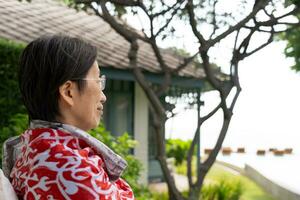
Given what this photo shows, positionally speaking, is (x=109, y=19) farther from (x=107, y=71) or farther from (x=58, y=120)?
(x=58, y=120)

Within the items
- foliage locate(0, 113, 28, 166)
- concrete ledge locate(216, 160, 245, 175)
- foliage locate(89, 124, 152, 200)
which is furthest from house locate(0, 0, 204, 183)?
concrete ledge locate(216, 160, 245, 175)

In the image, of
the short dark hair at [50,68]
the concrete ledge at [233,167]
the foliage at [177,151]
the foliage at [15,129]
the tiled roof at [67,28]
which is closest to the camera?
the short dark hair at [50,68]

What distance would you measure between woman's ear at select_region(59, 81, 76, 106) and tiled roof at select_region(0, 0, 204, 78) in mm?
9410

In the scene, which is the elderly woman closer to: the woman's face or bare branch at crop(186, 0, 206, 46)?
the woman's face

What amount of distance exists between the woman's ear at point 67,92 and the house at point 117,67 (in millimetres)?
10152

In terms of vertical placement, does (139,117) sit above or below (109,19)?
below

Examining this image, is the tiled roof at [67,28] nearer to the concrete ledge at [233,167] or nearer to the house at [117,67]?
the house at [117,67]

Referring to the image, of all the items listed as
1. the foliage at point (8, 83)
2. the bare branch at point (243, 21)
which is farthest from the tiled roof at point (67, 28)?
the bare branch at point (243, 21)

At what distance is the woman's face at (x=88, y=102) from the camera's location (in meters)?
1.75

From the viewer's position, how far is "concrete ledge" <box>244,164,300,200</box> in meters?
13.4

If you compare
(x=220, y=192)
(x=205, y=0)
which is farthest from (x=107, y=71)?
(x=205, y=0)

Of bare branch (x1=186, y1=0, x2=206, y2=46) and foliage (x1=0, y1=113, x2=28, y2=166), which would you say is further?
bare branch (x1=186, y1=0, x2=206, y2=46)

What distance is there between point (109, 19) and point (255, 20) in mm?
2169

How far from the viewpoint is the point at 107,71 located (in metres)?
11.8
